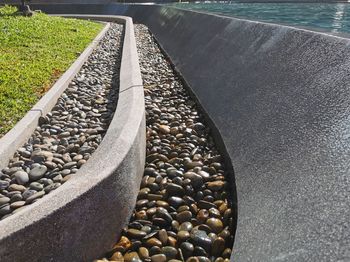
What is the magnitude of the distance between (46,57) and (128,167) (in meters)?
6.04

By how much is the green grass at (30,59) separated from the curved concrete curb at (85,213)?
73.1 inches

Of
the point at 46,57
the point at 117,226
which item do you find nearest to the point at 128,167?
the point at 117,226

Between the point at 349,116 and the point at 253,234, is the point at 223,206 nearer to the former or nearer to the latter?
the point at 253,234

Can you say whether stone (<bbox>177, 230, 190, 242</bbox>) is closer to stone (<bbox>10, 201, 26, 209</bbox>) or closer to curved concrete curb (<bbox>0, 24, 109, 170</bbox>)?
stone (<bbox>10, 201, 26, 209</bbox>)

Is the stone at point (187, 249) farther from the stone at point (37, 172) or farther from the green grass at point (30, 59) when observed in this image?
the green grass at point (30, 59)

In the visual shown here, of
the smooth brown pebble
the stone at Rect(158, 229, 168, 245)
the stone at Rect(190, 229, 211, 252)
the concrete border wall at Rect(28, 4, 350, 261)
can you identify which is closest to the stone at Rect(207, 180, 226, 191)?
the concrete border wall at Rect(28, 4, 350, 261)

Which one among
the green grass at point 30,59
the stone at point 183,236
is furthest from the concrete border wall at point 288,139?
the green grass at point 30,59

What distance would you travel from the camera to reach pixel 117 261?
3.06 metres

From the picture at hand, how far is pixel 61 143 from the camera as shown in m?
4.77

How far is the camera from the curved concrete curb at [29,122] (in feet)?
13.6

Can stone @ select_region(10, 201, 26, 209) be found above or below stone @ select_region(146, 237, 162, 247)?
above

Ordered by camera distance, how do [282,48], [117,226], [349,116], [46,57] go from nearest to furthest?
[349,116] < [117,226] < [282,48] < [46,57]

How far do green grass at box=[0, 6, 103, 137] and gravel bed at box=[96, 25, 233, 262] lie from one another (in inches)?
72.2

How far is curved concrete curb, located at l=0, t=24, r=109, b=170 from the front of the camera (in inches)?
163
